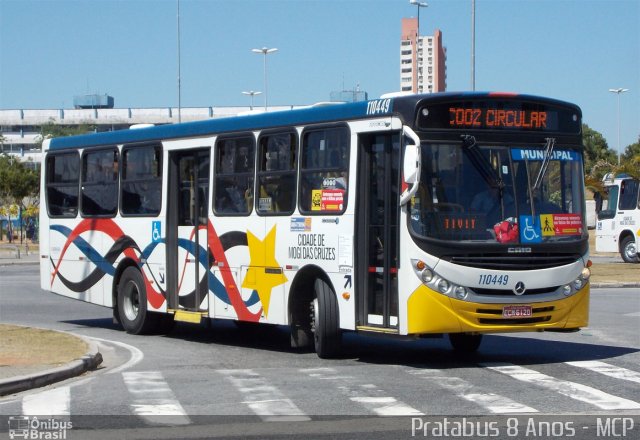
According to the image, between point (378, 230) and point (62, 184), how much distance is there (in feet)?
29.8

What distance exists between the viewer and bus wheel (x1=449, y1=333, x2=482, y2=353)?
15.4 metres

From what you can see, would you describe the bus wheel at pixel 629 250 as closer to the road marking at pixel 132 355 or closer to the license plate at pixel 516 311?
the road marking at pixel 132 355

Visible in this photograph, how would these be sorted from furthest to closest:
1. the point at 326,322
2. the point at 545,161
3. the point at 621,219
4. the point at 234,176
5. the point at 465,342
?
the point at 621,219 < the point at 234,176 < the point at 465,342 < the point at 326,322 < the point at 545,161

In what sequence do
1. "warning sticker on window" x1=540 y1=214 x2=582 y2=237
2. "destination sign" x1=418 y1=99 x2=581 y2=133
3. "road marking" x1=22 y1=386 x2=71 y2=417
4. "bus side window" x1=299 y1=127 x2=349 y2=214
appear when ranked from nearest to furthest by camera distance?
"road marking" x1=22 y1=386 x2=71 y2=417 < "destination sign" x1=418 y1=99 x2=581 y2=133 < "warning sticker on window" x1=540 y1=214 x2=582 y2=237 < "bus side window" x1=299 y1=127 x2=349 y2=214

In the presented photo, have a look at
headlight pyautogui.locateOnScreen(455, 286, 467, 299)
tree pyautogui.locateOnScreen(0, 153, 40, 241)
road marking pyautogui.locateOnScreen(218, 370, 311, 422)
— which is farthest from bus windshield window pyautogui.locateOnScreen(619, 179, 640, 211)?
tree pyautogui.locateOnScreen(0, 153, 40, 241)

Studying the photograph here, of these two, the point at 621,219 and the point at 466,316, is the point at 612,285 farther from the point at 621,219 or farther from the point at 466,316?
the point at 466,316

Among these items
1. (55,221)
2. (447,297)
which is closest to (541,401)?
(447,297)

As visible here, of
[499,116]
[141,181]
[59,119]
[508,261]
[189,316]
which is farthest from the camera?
[59,119]

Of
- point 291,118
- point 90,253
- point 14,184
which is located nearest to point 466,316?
point 291,118

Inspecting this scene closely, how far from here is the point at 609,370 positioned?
13.3 meters

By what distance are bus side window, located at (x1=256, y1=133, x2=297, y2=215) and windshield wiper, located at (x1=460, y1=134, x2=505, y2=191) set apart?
2676 mm

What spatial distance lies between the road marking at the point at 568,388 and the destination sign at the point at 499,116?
9.25ft

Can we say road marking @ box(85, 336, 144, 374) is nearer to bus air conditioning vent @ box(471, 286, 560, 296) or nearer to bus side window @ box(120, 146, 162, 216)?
bus side window @ box(120, 146, 162, 216)

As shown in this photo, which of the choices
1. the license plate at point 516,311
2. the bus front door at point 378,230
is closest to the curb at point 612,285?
the license plate at point 516,311
